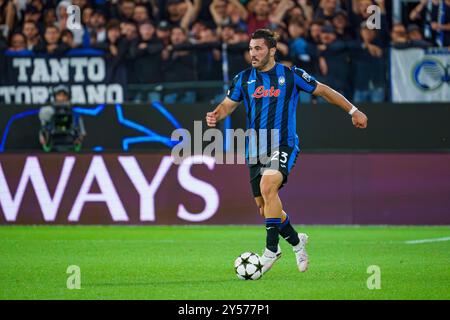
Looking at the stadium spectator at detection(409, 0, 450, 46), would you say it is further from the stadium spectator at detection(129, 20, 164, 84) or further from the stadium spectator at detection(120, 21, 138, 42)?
the stadium spectator at detection(120, 21, 138, 42)

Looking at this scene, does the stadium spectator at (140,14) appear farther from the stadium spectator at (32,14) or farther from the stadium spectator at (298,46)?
the stadium spectator at (298,46)

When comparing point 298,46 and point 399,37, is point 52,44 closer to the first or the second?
point 298,46

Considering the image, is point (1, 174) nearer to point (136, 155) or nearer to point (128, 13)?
point (136, 155)

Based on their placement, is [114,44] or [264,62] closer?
[264,62]

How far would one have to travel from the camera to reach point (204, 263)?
10242 millimetres

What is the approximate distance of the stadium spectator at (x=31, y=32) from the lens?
15547mm

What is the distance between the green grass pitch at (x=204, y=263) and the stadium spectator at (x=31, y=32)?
3.05 m

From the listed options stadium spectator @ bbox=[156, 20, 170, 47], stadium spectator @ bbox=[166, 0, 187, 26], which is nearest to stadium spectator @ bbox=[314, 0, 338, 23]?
stadium spectator @ bbox=[166, 0, 187, 26]

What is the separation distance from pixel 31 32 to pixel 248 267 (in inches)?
318

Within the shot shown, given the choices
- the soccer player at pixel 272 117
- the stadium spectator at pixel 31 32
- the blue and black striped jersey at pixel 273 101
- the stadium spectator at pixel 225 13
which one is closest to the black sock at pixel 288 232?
the soccer player at pixel 272 117

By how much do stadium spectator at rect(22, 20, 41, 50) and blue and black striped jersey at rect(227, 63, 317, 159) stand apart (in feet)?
23.0

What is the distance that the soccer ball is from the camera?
29.2ft

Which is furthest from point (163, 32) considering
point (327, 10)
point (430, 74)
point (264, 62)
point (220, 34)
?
point (264, 62)
